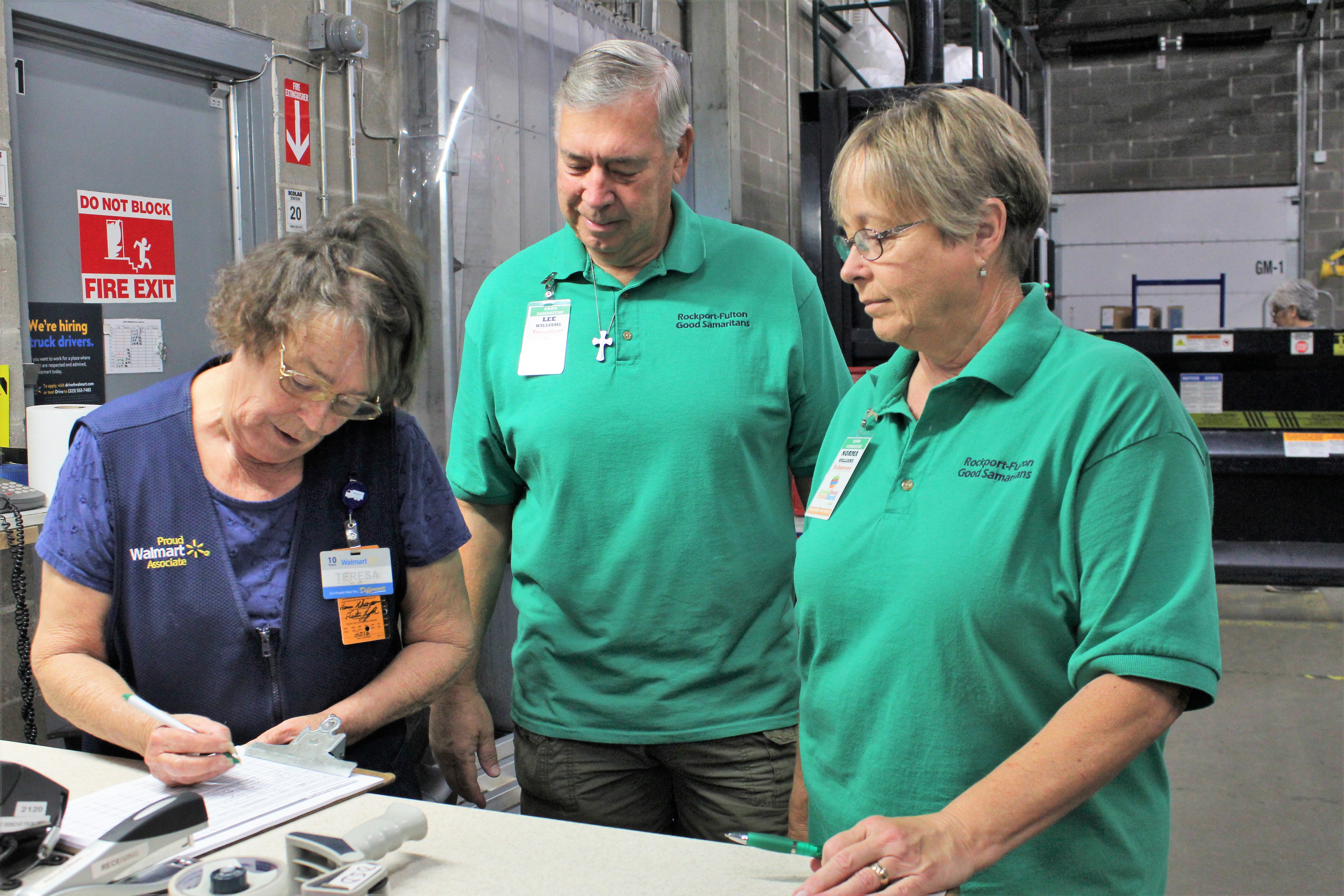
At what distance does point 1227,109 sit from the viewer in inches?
409

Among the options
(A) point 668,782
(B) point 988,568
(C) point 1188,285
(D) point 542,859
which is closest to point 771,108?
(A) point 668,782

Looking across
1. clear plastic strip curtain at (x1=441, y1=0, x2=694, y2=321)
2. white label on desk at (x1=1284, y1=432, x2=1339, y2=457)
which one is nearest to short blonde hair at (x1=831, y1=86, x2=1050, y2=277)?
clear plastic strip curtain at (x1=441, y1=0, x2=694, y2=321)

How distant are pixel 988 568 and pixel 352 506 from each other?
850 mm

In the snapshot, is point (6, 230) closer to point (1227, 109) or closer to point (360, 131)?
point (360, 131)

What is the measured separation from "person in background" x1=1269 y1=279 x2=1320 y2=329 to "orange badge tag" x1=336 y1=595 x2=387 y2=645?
6.47 metres

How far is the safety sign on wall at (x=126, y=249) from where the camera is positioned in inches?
92.7

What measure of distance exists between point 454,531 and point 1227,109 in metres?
11.0

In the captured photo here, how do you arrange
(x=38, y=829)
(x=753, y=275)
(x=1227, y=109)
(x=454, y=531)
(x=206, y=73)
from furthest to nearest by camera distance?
(x=1227, y=109) → (x=206, y=73) → (x=753, y=275) → (x=454, y=531) → (x=38, y=829)

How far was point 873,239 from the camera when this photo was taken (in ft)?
3.77

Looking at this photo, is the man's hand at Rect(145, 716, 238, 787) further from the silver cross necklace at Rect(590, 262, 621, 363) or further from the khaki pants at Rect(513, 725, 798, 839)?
the silver cross necklace at Rect(590, 262, 621, 363)

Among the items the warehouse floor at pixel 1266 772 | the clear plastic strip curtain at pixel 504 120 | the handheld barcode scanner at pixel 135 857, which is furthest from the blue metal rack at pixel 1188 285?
the handheld barcode scanner at pixel 135 857

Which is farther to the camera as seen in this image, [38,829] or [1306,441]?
[1306,441]

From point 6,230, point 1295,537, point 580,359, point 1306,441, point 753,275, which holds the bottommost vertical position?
point 1295,537

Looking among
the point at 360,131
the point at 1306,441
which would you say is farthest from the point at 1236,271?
the point at 360,131
